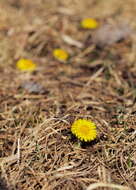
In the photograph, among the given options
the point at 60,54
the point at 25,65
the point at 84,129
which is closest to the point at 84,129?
the point at 84,129

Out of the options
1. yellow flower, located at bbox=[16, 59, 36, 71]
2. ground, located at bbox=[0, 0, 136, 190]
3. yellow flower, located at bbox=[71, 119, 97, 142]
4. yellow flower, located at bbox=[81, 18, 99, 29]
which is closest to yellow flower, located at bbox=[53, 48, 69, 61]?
ground, located at bbox=[0, 0, 136, 190]

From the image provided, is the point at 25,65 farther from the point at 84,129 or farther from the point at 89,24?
the point at 84,129

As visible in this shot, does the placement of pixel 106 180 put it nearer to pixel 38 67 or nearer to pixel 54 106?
pixel 54 106

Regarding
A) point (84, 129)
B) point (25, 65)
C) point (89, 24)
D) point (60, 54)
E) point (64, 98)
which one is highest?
point (89, 24)

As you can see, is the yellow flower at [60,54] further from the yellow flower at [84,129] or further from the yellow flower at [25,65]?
the yellow flower at [84,129]

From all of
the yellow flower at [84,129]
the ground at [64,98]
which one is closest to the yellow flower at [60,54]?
the ground at [64,98]

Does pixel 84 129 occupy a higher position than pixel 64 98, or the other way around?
pixel 64 98

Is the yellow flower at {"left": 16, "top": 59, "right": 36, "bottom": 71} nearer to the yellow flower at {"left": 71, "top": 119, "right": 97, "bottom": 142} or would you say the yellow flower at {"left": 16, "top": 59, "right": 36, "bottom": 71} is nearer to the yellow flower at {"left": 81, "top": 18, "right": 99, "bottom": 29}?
the yellow flower at {"left": 81, "top": 18, "right": 99, "bottom": 29}
